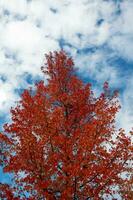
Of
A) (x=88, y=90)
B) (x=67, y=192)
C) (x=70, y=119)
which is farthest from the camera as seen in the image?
(x=88, y=90)

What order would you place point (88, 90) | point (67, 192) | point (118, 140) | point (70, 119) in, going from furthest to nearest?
point (88, 90) → point (70, 119) → point (118, 140) → point (67, 192)

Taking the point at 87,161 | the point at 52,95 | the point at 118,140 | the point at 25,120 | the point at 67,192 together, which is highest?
the point at 52,95

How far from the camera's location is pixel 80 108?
1756 cm

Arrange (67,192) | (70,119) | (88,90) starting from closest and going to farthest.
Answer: (67,192)
(70,119)
(88,90)

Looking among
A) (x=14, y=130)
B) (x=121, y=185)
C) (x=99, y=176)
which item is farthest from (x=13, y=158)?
(x=121, y=185)

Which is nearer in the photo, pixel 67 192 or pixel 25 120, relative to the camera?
pixel 67 192

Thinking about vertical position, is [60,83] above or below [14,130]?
above

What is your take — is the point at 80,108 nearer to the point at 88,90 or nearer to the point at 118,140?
the point at 88,90

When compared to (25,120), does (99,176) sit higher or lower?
lower

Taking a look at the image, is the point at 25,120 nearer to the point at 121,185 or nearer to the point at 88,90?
the point at 88,90

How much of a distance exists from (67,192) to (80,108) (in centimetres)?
437

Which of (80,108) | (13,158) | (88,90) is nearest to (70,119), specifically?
(80,108)

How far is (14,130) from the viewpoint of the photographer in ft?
54.2

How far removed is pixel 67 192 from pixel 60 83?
19.9ft
